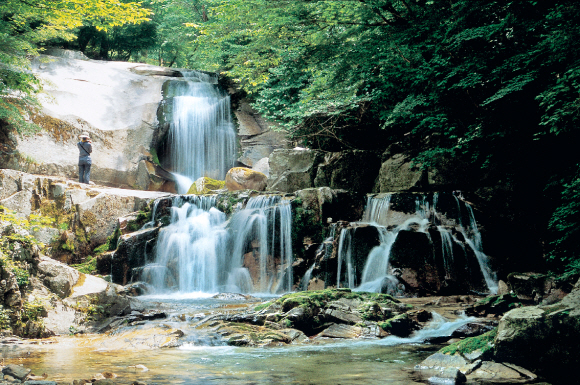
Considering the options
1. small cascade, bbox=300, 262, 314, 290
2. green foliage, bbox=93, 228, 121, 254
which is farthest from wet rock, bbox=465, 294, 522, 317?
green foliage, bbox=93, 228, 121, 254

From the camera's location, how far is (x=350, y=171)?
13.9 meters

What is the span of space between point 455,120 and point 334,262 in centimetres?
465

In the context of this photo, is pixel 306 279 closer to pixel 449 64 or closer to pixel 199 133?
pixel 449 64

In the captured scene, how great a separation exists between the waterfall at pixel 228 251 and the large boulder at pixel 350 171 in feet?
7.89

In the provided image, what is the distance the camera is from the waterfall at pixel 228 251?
11.5 meters

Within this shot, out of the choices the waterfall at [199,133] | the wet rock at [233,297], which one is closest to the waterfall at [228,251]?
the wet rock at [233,297]

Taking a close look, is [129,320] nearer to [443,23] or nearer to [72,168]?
[443,23]

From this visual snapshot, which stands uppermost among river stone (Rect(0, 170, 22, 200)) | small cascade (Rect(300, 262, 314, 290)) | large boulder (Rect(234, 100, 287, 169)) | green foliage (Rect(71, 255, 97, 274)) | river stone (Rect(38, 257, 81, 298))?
large boulder (Rect(234, 100, 287, 169))

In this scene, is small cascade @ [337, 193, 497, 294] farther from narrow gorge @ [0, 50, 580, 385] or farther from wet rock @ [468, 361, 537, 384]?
wet rock @ [468, 361, 537, 384]

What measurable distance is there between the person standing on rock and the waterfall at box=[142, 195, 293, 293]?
12.9 ft

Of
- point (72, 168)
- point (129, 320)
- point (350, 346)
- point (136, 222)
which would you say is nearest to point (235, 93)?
point (72, 168)

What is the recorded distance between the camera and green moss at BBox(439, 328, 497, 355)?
4.54 m

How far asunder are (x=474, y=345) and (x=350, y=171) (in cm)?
956

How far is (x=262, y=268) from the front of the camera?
11.7 meters
